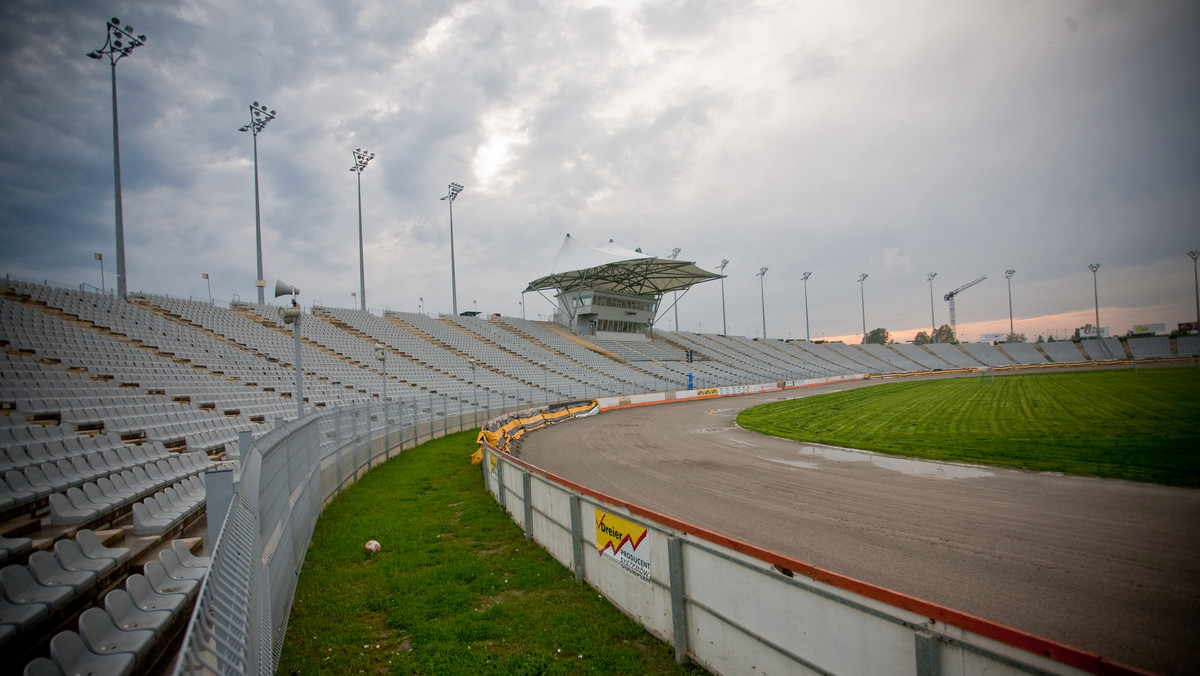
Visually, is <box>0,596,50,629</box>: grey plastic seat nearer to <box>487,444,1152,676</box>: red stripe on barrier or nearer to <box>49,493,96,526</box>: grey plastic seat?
<box>49,493,96,526</box>: grey plastic seat

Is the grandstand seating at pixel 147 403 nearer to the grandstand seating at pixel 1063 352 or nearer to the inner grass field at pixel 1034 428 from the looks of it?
the inner grass field at pixel 1034 428

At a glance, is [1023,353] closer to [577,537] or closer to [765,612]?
[577,537]

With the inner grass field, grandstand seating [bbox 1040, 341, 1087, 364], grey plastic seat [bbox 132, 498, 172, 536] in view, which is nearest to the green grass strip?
grey plastic seat [bbox 132, 498, 172, 536]

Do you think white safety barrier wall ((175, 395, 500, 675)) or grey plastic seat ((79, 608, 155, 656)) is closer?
white safety barrier wall ((175, 395, 500, 675))

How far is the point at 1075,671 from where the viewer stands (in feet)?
8.07

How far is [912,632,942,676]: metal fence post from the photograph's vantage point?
118 inches

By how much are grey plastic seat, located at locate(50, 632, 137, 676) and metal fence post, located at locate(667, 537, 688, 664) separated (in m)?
3.93

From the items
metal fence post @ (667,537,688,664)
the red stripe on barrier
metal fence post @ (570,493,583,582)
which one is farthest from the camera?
metal fence post @ (570,493,583,582)

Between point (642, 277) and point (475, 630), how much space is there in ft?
194

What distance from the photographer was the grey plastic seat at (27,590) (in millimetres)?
3371

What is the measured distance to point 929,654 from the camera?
3014 mm

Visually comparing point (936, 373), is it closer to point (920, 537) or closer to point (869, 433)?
point (869, 433)

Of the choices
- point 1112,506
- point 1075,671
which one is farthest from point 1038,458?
point 1075,671

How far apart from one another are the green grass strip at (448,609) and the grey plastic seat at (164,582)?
138cm
